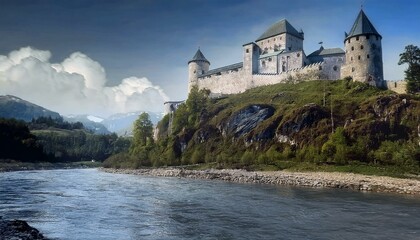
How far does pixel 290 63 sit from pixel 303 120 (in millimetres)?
38061

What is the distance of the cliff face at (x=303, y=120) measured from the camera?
223ft

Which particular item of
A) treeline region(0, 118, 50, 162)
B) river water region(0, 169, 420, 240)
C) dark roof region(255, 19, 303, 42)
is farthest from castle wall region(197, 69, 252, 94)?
river water region(0, 169, 420, 240)

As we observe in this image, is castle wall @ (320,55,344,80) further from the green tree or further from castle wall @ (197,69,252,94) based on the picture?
the green tree

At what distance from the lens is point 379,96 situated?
75.6 meters

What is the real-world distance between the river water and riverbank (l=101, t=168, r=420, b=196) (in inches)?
156

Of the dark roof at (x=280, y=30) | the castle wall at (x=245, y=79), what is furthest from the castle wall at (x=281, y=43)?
the castle wall at (x=245, y=79)

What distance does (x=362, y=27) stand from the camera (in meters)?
89.9

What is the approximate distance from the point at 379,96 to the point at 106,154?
453 feet

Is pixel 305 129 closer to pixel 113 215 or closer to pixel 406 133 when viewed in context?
pixel 406 133

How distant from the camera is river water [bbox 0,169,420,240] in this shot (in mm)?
23719

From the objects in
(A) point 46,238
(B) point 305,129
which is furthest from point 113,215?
(B) point 305,129

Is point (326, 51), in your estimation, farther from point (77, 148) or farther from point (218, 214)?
point (77, 148)

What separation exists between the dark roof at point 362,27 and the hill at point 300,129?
480 inches

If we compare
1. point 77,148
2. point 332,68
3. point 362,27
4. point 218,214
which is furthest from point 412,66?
point 77,148
